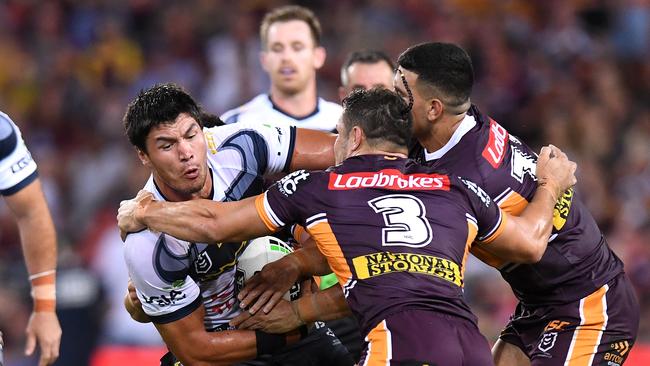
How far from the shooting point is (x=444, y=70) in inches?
209

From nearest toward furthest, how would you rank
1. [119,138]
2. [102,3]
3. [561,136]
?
[561,136], [119,138], [102,3]

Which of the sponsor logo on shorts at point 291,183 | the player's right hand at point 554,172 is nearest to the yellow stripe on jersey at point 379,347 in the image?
the sponsor logo on shorts at point 291,183

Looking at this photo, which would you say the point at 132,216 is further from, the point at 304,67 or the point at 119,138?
the point at 119,138

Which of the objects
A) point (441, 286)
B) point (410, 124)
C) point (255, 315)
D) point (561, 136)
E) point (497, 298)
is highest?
point (410, 124)

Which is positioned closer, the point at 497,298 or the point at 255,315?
the point at 255,315

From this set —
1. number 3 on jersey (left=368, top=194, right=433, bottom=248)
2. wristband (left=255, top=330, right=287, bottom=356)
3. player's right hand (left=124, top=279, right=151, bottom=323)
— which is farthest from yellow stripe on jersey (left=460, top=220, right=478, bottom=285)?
player's right hand (left=124, top=279, right=151, bottom=323)

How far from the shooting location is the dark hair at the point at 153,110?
5.00 meters

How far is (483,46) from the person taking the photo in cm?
1128

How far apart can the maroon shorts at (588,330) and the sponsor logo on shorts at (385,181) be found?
1249mm

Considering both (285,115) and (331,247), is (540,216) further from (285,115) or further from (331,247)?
(285,115)

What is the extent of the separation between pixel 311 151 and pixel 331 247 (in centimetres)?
99

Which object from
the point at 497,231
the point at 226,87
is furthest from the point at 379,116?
the point at 226,87

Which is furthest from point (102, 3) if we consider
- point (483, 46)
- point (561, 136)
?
point (561, 136)

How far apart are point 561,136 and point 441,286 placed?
20.1 ft
